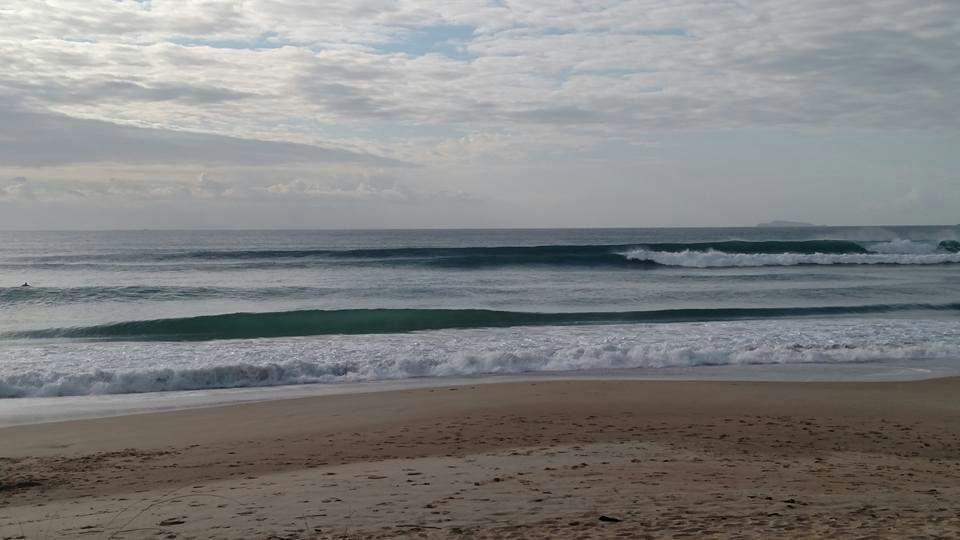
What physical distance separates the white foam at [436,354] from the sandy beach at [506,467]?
8.19 feet

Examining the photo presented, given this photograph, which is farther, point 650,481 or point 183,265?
point 183,265

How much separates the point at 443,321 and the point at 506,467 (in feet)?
43.4

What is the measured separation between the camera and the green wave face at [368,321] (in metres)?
18.1

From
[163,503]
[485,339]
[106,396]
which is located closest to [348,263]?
[485,339]

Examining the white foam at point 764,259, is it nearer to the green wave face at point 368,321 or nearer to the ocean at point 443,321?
the ocean at point 443,321

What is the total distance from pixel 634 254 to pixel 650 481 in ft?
121

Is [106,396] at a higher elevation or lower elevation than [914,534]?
lower

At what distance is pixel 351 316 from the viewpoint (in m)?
20.4

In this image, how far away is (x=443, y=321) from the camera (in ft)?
65.0

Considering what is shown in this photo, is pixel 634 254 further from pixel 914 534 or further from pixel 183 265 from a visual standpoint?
pixel 914 534

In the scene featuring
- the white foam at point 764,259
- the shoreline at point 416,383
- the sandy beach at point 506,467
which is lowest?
the shoreline at point 416,383

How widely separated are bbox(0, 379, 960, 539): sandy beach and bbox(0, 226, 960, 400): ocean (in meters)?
2.84

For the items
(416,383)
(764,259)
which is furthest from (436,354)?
(764,259)

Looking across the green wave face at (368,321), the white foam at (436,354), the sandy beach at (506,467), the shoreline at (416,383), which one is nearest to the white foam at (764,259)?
the green wave face at (368,321)
